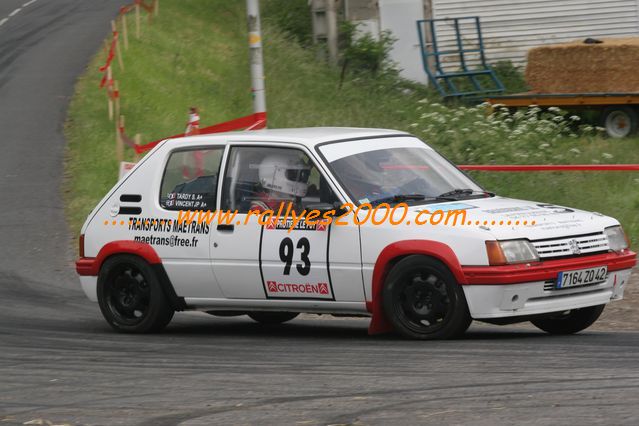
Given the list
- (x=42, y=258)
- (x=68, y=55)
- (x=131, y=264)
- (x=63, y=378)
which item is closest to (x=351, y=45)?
(x=68, y=55)

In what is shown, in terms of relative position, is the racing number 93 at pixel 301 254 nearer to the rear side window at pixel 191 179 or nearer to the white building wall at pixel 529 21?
the rear side window at pixel 191 179

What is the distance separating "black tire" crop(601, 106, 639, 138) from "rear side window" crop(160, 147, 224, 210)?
49.3 ft

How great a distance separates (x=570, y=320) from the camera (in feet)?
30.4

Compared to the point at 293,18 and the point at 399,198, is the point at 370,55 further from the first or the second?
the point at 399,198

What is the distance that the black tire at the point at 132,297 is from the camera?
9.95 metres

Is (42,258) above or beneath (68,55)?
beneath

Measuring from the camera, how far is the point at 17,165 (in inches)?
814

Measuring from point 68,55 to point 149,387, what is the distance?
2341cm

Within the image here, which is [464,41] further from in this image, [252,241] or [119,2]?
[252,241]

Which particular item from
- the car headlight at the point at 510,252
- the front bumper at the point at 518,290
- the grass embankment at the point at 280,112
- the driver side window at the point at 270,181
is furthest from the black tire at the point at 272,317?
the grass embankment at the point at 280,112

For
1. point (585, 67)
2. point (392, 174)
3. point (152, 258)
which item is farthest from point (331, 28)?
point (392, 174)

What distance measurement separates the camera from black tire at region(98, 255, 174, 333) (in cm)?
995

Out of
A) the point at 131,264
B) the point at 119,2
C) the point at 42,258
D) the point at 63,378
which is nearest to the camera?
the point at 63,378

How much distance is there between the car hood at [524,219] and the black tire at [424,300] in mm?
379
